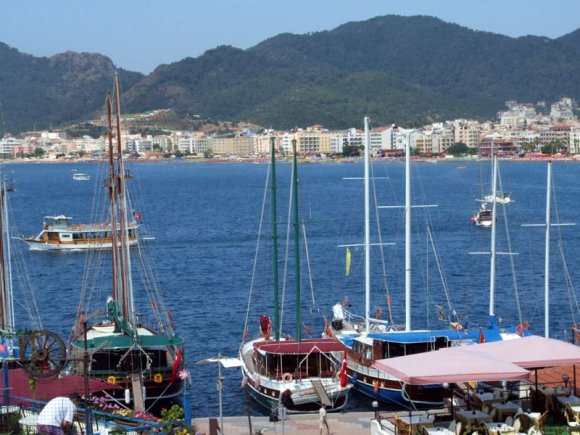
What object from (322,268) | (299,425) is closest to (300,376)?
(299,425)

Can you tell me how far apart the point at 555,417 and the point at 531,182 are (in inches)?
4665

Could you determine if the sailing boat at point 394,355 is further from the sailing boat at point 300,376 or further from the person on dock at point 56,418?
the person on dock at point 56,418

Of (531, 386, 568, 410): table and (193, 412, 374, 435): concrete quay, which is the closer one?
(531, 386, 568, 410): table

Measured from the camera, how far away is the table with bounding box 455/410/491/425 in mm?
16594

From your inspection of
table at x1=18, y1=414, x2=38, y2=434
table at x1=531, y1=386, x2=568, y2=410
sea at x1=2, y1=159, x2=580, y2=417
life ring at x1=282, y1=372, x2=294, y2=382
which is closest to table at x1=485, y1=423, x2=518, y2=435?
table at x1=531, y1=386, x2=568, y2=410

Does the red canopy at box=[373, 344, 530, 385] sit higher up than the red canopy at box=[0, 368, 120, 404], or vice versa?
the red canopy at box=[373, 344, 530, 385]

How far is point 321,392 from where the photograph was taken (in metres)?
23.7

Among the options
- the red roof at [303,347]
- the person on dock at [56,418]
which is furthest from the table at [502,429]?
the red roof at [303,347]

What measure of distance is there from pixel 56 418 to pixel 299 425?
5844 mm

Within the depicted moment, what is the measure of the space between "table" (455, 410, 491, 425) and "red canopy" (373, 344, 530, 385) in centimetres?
65

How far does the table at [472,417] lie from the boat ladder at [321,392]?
6682 mm

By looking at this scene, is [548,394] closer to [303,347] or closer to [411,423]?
[411,423]

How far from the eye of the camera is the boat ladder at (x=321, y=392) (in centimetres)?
2341

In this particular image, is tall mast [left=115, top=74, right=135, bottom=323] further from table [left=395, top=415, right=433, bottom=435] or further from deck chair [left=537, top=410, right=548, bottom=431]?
deck chair [left=537, top=410, right=548, bottom=431]
